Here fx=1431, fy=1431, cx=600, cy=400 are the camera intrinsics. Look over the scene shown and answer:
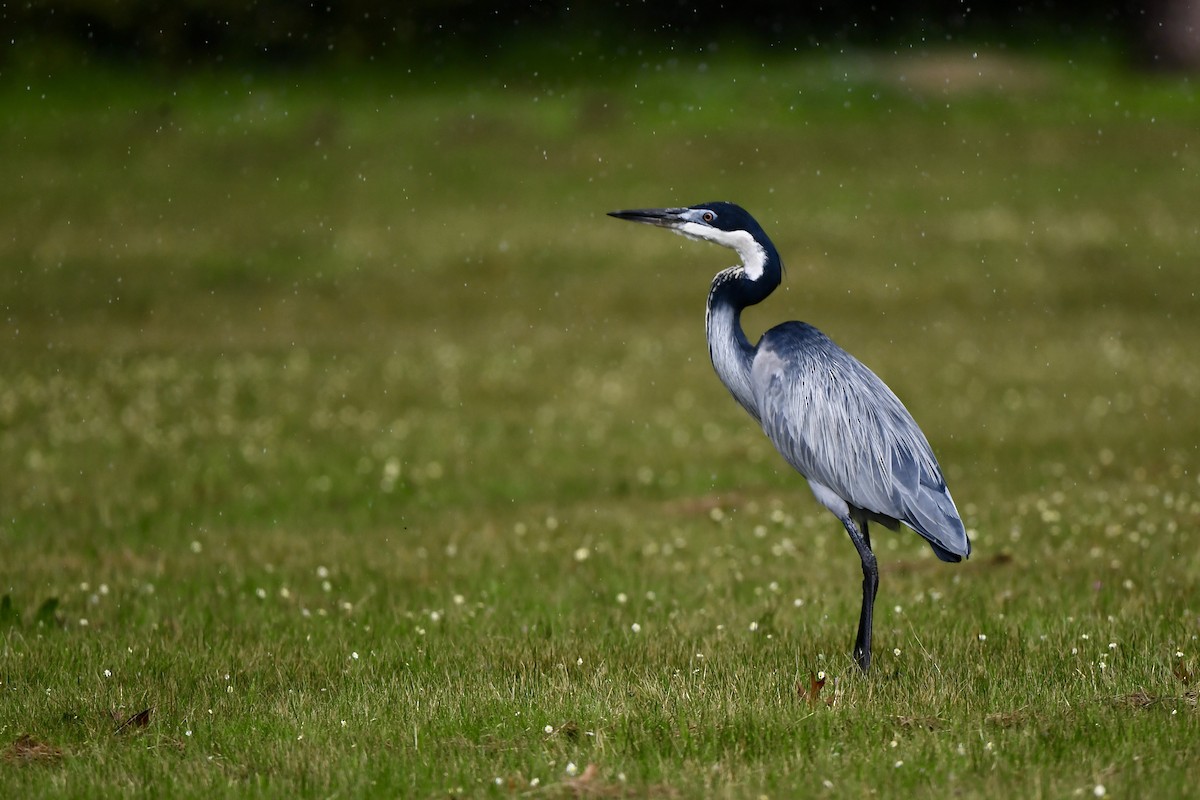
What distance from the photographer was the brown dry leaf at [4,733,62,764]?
6.18m

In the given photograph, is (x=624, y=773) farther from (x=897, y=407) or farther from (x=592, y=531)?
(x=592, y=531)

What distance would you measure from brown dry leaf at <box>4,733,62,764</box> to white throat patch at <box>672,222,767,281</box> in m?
4.16

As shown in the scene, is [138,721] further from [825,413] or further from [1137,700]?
[1137,700]

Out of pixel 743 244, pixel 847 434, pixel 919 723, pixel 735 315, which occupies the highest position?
pixel 743 244

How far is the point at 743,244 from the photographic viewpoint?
7.83m

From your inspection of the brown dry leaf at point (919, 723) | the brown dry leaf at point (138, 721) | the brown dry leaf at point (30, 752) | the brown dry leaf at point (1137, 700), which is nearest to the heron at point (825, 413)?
the brown dry leaf at point (919, 723)

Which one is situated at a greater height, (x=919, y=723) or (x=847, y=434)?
(x=847, y=434)

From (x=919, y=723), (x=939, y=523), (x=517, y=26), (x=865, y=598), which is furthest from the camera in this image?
(x=517, y=26)

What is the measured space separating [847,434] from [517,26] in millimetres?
36724

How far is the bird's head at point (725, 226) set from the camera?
25.7 feet

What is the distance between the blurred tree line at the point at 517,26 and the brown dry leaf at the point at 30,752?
33.9m

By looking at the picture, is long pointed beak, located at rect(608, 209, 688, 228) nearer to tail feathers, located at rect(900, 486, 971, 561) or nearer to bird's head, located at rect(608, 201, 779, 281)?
bird's head, located at rect(608, 201, 779, 281)

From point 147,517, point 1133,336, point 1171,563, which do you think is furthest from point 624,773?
point 1133,336

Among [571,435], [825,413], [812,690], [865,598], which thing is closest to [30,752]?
[812,690]
